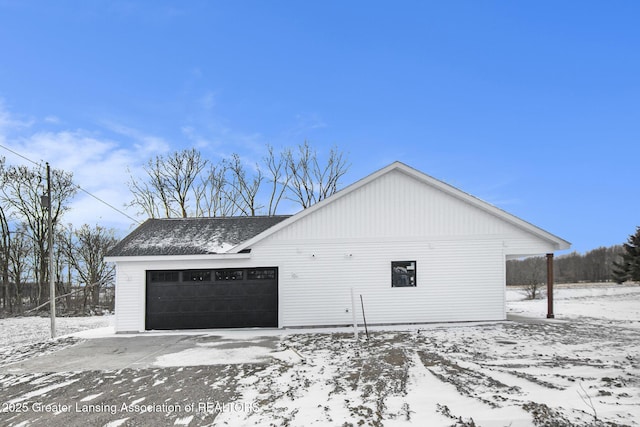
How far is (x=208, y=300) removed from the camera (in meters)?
12.9

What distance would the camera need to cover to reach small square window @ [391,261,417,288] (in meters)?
12.8

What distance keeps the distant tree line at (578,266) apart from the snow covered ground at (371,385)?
1435 inches

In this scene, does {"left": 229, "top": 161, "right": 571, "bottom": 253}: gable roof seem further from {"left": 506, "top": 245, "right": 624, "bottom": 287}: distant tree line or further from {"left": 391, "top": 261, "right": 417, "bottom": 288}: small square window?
{"left": 506, "top": 245, "right": 624, "bottom": 287}: distant tree line

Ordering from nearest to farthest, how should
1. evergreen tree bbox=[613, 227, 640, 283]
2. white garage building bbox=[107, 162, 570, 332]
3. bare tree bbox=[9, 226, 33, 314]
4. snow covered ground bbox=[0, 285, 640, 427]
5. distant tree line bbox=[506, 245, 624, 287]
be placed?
snow covered ground bbox=[0, 285, 640, 427]
white garage building bbox=[107, 162, 570, 332]
bare tree bbox=[9, 226, 33, 314]
evergreen tree bbox=[613, 227, 640, 283]
distant tree line bbox=[506, 245, 624, 287]

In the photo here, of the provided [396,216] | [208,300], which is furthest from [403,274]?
[208,300]

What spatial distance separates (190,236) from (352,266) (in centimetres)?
578

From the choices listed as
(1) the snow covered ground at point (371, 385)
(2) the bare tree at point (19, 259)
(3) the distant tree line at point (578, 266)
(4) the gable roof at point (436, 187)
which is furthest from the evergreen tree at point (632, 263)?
(2) the bare tree at point (19, 259)

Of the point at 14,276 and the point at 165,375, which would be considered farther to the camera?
the point at 14,276

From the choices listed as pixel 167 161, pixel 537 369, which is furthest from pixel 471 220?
pixel 167 161

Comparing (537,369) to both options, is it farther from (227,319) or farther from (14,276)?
(14,276)

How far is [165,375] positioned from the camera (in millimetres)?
7203

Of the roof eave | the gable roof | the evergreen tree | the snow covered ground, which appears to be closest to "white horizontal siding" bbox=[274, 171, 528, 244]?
the gable roof

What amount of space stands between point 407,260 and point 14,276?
2377 centimetres

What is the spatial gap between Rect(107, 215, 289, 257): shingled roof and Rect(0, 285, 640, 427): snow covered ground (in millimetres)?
3966
